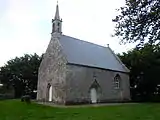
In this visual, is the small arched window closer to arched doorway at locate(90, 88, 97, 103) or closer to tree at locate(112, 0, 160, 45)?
arched doorway at locate(90, 88, 97, 103)

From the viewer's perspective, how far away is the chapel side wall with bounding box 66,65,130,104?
32812mm

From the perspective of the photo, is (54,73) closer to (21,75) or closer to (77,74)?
(77,74)

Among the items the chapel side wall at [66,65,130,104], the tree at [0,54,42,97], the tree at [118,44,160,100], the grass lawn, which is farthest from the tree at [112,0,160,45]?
the tree at [0,54,42,97]

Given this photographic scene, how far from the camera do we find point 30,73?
167 feet

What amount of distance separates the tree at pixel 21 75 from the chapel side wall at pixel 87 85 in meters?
19.5

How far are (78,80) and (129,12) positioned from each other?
19.5 m

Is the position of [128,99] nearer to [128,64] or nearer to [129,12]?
[128,64]

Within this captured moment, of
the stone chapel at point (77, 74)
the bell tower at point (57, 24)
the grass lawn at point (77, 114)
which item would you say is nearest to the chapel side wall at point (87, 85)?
the stone chapel at point (77, 74)

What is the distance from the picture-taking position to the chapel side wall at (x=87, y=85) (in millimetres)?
32812

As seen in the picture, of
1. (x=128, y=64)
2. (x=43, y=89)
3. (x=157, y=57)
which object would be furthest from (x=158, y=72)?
(x=43, y=89)

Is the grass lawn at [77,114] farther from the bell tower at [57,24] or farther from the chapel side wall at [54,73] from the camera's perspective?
the bell tower at [57,24]

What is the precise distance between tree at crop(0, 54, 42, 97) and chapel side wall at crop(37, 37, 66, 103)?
12318mm

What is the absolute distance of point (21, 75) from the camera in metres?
51.7

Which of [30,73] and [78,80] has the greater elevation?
[30,73]
